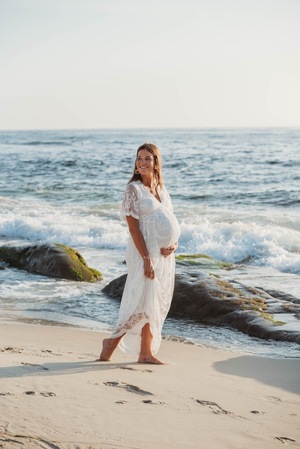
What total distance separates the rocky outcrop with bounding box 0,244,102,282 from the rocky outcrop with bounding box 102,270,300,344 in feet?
6.78

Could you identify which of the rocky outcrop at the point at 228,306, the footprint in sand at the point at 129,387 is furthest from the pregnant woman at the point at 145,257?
the rocky outcrop at the point at 228,306

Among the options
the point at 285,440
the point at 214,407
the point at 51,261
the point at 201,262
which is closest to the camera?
the point at 285,440

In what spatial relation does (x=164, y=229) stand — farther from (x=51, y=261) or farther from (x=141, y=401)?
(x=51, y=261)

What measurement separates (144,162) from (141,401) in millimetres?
2182

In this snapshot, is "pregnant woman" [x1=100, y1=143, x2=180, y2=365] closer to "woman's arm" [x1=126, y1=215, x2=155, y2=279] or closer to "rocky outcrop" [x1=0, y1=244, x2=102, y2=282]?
"woman's arm" [x1=126, y1=215, x2=155, y2=279]

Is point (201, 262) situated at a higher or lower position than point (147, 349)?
lower

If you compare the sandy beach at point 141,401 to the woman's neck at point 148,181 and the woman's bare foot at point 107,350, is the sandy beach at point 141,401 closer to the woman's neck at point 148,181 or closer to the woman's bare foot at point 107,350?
the woman's bare foot at point 107,350

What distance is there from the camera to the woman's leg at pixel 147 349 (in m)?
5.85

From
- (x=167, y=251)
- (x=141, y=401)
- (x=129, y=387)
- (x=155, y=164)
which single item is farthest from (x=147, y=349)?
(x=155, y=164)

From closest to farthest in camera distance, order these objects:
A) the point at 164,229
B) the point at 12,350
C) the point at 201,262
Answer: the point at 164,229, the point at 12,350, the point at 201,262

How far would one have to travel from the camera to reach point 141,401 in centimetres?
454

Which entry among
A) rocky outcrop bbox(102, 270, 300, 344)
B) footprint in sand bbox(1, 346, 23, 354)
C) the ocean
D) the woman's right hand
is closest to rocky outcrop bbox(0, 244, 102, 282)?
the ocean

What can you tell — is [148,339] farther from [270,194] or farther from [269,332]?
[270,194]

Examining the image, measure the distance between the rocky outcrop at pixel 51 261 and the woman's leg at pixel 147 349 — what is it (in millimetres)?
4977
